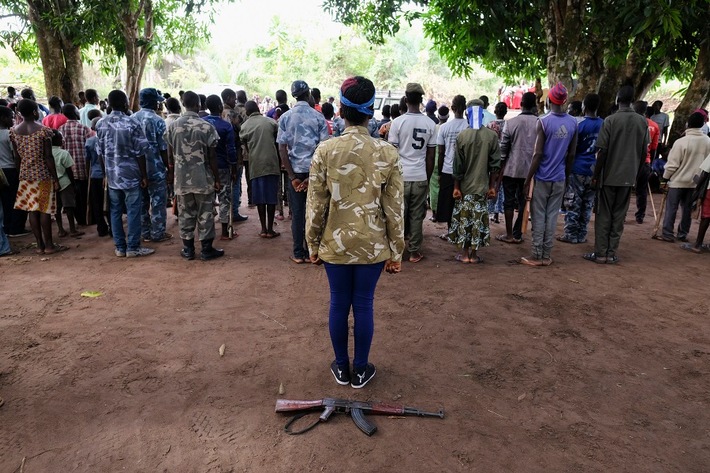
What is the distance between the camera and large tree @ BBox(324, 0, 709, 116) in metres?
7.79

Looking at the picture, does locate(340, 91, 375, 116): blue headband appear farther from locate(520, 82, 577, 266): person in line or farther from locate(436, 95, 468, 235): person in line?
locate(520, 82, 577, 266): person in line

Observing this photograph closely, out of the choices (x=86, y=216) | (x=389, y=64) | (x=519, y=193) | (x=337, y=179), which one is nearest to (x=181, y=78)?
(x=389, y=64)

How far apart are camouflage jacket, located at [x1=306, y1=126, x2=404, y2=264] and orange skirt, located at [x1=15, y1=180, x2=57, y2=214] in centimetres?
440

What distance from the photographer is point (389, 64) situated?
119ft

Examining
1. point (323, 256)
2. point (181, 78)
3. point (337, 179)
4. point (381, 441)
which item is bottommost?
point (381, 441)

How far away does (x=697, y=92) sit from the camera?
9617 millimetres

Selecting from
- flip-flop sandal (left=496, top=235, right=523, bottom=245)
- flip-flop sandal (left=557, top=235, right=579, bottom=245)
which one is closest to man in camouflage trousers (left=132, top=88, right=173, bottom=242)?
flip-flop sandal (left=496, top=235, right=523, bottom=245)

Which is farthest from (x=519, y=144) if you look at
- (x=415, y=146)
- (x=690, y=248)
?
(x=690, y=248)

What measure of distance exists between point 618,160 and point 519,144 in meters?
1.16

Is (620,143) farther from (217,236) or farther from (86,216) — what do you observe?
(86,216)

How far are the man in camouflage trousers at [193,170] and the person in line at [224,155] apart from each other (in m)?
0.59

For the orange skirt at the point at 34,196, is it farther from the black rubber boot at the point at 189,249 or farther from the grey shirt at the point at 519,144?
A: the grey shirt at the point at 519,144

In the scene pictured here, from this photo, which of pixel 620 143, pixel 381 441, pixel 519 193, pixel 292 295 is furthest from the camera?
pixel 519 193

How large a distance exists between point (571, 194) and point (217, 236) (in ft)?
16.6
